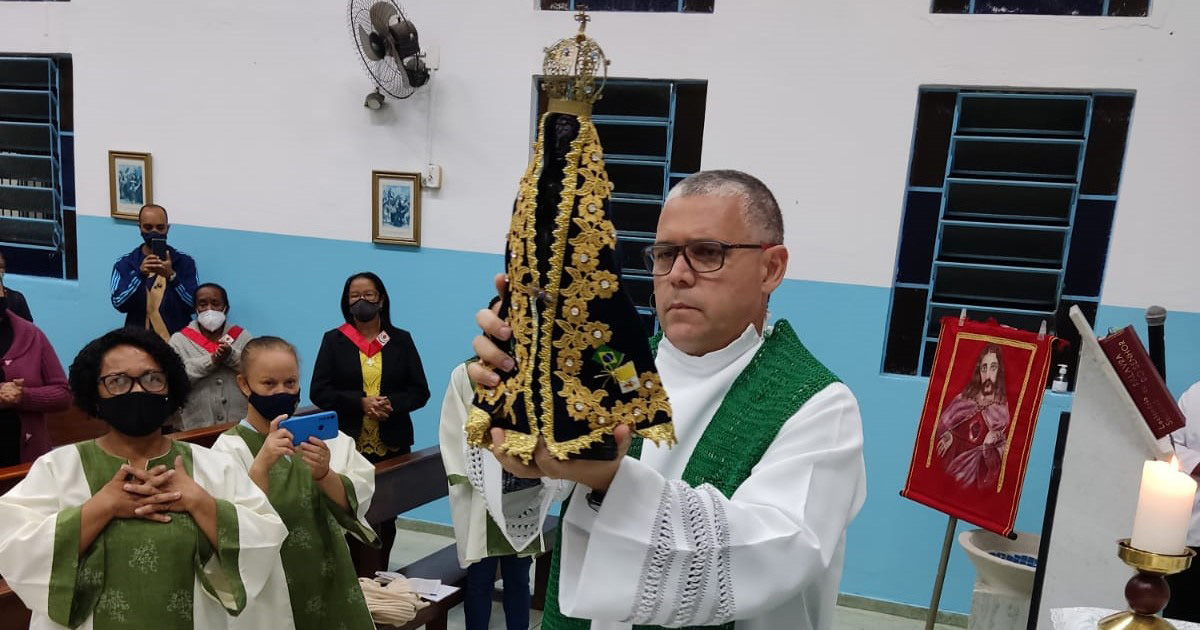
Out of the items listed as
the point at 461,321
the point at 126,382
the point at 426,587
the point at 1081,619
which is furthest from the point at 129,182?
the point at 1081,619

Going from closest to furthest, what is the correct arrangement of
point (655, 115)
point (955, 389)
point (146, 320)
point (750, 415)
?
1. point (750, 415)
2. point (955, 389)
3. point (655, 115)
4. point (146, 320)

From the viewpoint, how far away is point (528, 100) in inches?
190

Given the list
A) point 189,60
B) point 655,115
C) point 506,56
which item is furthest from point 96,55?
point 655,115

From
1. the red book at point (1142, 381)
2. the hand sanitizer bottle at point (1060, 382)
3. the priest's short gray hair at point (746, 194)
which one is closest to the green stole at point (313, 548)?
the priest's short gray hair at point (746, 194)

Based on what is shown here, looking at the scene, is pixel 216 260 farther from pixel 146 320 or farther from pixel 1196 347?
pixel 1196 347

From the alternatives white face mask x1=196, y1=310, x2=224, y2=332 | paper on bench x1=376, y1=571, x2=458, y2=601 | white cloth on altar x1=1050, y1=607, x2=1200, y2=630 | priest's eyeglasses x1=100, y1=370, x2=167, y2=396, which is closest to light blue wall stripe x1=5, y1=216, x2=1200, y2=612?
white face mask x1=196, y1=310, x2=224, y2=332

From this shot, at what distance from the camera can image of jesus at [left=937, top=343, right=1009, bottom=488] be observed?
10.5 ft

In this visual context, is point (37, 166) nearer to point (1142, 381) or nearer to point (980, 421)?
point (980, 421)

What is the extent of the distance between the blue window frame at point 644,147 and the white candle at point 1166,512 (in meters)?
3.39

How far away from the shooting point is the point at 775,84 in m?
4.38

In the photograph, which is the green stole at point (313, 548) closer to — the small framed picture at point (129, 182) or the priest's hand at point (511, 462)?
the priest's hand at point (511, 462)

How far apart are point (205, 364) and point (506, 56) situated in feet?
8.54

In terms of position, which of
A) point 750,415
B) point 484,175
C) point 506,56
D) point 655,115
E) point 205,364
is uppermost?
point 506,56

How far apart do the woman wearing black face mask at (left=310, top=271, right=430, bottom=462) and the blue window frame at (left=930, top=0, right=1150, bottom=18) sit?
3.46 m
